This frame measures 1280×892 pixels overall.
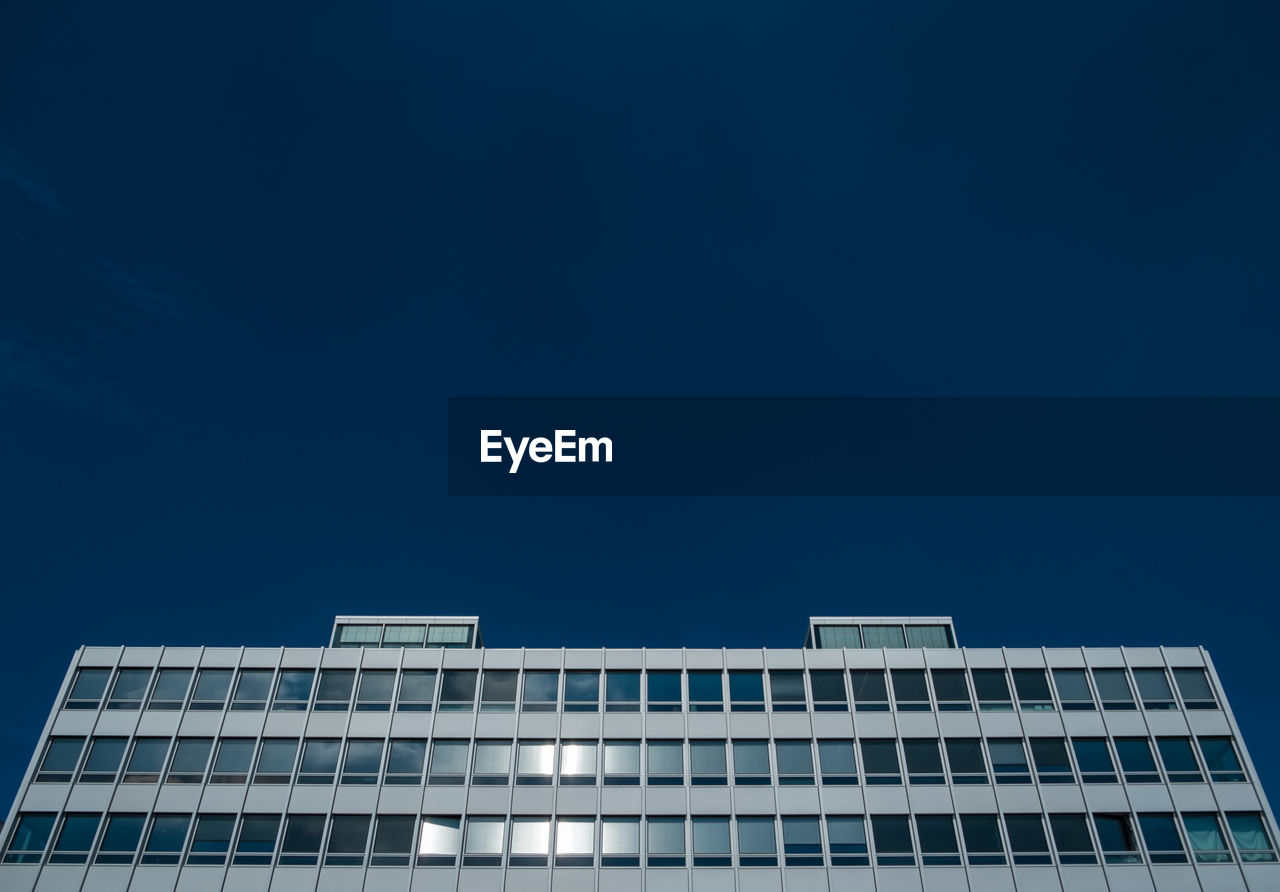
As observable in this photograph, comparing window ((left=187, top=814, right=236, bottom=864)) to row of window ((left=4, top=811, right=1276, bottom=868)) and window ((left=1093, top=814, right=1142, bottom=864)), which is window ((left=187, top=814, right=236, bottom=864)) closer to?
row of window ((left=4, top=811, right=1276, bottom=868))

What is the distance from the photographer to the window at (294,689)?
3991 cm

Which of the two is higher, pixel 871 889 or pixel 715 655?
pixel 715 655

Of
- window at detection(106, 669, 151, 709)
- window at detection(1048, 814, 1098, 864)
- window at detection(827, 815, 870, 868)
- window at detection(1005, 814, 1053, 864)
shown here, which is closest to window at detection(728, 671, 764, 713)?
window at detection(827, 815, 870, 868)

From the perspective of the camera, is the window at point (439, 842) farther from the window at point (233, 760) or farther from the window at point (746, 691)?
the window at point (746, 691)

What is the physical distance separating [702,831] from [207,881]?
748 inches

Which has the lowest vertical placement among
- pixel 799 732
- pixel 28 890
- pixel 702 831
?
pixel 28 890

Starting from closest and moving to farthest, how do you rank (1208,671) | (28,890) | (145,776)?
(28,890) → (145,776) → (1208,671)

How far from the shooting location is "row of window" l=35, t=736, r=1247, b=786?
3778cm

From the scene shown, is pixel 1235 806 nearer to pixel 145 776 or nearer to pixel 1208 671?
pixel 1208 671

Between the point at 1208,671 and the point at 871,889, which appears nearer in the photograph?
the point at 871,889

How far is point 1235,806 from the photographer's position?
120ft

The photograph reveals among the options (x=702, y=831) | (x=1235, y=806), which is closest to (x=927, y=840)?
(x=702, y=831)

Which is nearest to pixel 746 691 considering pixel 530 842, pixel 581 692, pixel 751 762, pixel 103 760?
pixel 751 762

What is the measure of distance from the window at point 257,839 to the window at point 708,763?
16676mm
